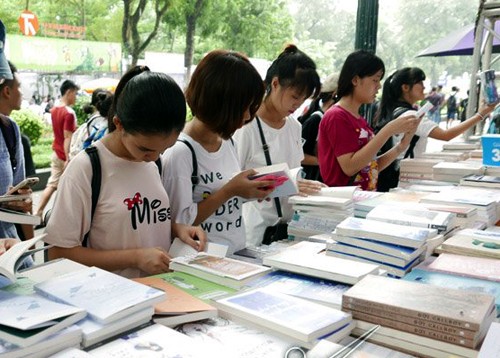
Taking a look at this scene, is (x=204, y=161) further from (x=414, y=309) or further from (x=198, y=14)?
(x=198, y=14)

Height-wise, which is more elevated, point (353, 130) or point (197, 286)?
point (353, 130)

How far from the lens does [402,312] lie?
3.09 ft

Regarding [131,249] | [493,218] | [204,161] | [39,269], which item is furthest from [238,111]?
[493,218]

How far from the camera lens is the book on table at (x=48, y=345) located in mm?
749

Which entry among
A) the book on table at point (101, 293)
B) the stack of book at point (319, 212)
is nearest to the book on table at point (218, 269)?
the book on table at point (101, 293)

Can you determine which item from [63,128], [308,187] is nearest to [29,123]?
[63,128]

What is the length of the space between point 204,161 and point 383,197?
83 cm

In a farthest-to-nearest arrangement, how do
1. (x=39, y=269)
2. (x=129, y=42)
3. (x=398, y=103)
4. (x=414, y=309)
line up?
(x=129, y=42) → (x=398, y=103) → (x=39, y=269) → (x=414, y=309)

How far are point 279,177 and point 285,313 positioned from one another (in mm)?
731

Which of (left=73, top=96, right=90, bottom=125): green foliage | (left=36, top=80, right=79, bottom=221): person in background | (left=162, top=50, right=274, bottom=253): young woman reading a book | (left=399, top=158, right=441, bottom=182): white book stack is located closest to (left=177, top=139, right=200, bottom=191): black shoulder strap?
(left=162, top=50, right=274, bottom=253): young woman reading a book

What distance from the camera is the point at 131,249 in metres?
1.32

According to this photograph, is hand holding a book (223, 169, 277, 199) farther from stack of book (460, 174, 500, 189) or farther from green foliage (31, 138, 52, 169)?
green foliage (31, 138, 52, 169)

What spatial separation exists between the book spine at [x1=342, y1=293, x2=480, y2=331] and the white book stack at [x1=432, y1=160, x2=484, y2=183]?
1795 mm

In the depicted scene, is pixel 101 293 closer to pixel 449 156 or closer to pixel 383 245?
pixel 383 245
